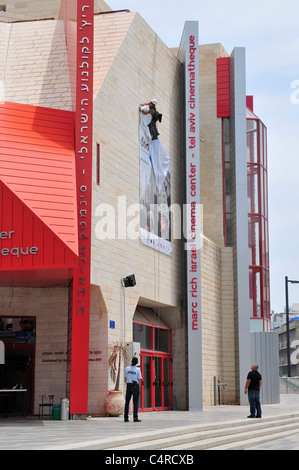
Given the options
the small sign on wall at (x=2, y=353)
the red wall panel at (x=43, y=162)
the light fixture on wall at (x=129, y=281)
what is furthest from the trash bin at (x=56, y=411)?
the light fixture on wall at (x=129, y=281)

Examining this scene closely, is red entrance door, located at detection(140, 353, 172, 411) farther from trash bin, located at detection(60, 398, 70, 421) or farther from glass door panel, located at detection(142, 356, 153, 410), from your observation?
trash bin, located at detection(60, 398, 70, 421)

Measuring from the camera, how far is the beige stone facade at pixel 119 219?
22812mm

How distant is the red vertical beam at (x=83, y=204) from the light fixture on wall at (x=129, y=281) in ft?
10.7

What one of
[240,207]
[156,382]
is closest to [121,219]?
[156,382]

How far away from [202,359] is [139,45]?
493 inches

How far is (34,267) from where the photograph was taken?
19.1 metres

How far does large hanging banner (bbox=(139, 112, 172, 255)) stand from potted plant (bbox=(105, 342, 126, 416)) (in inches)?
179

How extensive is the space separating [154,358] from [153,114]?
29.7ft

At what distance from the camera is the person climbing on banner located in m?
26.7

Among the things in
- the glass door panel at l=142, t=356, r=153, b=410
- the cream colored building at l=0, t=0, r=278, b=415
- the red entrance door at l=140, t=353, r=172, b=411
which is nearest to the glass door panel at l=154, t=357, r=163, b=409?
the red entrance door at l=140, t=353, r=172, b=411

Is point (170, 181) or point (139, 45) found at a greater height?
point (139, 45)

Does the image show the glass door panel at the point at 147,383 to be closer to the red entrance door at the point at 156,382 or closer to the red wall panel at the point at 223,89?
the red entrance door at the point at 156,382
